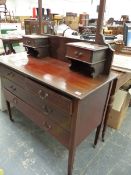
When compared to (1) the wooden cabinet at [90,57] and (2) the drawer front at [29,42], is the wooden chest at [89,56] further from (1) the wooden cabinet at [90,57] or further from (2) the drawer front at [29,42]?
(2) the drawer front at [29,42]

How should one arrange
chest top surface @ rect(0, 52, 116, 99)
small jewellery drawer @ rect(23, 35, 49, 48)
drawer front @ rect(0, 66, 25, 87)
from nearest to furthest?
chest top surface @ rect(0, 52, 116, 99) < drawer front @ rect(0, 66, 25, 87) < small jewellery drawer @ rect(23, 35, 49, 48)

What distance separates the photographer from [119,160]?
145cm

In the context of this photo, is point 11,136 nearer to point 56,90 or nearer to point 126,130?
point 56,90

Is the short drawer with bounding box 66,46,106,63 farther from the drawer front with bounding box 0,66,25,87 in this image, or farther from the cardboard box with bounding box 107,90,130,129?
the cardboard box with bounding box 107,90,130,129

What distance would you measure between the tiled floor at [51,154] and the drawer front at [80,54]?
3.03 feet

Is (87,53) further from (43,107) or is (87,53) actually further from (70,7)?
(70,7)

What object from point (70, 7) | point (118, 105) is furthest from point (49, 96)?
point (70, 7)

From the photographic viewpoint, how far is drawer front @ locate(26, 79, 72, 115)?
96 centimetres

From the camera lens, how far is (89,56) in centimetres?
103

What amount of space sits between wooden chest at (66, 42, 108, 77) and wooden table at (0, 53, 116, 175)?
0.20 ft

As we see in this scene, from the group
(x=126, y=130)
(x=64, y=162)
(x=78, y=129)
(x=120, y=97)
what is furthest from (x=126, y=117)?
(x=78, y=129)

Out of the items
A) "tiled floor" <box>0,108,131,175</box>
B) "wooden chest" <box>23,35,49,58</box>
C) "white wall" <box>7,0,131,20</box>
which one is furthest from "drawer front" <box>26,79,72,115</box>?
"white wall" <box>7,0,131,20</box>

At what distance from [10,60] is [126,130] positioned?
147cm

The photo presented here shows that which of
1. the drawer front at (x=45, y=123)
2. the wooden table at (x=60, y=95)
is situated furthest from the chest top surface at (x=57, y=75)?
the drawer front at (x=45, y=123)
